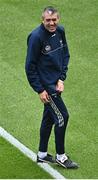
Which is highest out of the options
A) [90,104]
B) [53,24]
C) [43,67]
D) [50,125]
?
[53,24]

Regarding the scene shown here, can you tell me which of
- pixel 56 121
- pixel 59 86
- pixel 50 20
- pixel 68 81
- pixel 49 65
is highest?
pixel 50 20

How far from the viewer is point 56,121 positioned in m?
7.80

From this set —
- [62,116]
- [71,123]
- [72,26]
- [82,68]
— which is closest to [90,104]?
[71,123]

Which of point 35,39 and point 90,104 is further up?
point 35,39

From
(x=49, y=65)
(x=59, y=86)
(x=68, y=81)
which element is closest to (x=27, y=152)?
(x=59, y=86)

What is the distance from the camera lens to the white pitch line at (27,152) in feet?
26.1

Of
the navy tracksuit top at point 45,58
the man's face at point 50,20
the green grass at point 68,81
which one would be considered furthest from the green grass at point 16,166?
the man's face at point 50,20

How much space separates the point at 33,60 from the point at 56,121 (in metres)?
0.87

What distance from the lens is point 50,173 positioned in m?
7.95

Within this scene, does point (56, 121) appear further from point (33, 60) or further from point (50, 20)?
point (50, 20)

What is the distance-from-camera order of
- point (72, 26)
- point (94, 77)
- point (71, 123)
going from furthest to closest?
point (72, 26), point (94, 77), point (71, 123)

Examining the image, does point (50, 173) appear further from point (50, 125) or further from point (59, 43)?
point (59, 43)

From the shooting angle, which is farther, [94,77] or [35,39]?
[94,77]

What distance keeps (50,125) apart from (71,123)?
1.40 meters
